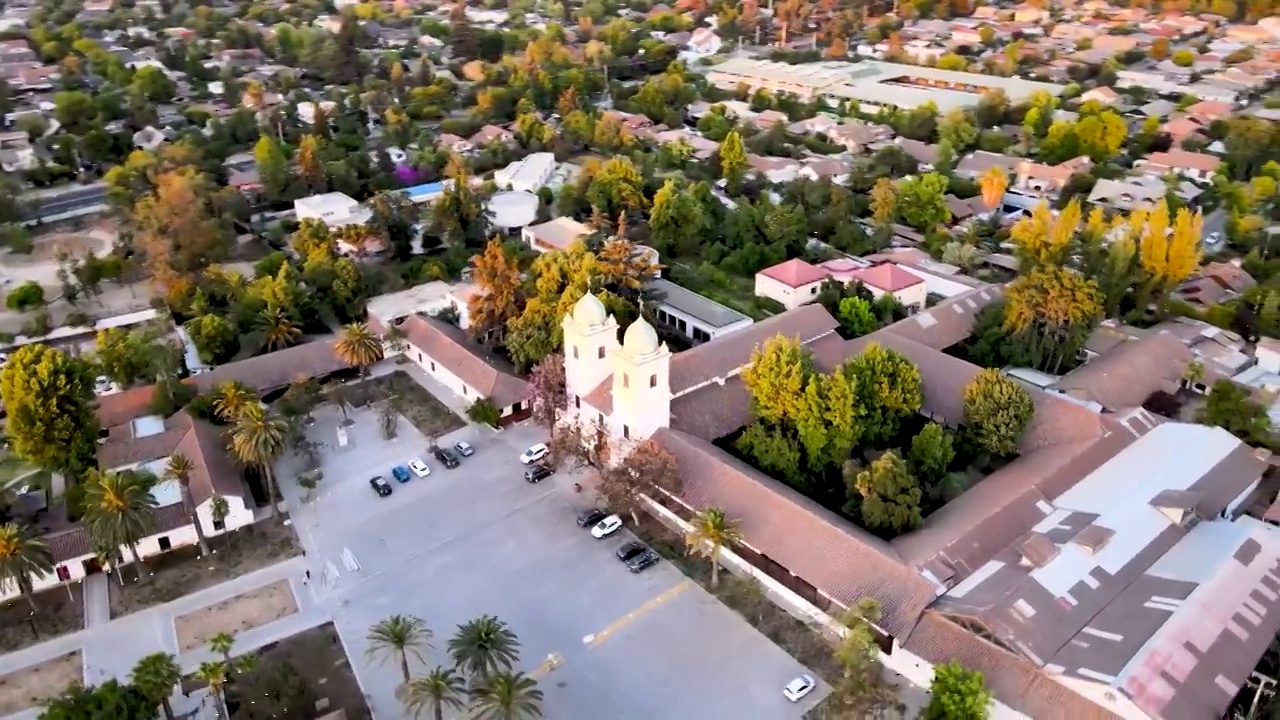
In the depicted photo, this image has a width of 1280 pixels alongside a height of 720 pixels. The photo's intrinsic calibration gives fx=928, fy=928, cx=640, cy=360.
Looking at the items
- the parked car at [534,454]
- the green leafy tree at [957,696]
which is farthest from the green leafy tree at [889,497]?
the parked car at [534,454]

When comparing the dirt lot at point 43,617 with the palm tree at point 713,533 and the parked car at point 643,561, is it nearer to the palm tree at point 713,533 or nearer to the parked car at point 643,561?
the parked car at point 643,561

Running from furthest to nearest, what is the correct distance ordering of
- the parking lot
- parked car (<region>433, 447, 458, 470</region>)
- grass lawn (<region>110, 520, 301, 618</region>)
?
parked car (<region>433, 447, 458, 470</region>) → grass lawn (<region>110, 520, 301, 618</region>) → the parking lot

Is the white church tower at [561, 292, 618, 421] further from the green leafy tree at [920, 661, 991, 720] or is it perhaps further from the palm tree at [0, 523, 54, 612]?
the palm tree at [0, 523, 54, 612]

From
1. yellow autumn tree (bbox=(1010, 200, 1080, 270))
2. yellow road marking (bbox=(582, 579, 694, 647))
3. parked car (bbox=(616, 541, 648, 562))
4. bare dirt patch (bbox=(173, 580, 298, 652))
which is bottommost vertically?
yellow road marking (bbox=(582, 579, 694, 647))

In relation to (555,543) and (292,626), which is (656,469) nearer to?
(555,543)

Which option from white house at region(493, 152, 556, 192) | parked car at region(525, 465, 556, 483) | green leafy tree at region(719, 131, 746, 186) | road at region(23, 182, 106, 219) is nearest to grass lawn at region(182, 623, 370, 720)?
parked car at region(525, 465, 556, 483)

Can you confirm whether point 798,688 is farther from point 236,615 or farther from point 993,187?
point 993,187

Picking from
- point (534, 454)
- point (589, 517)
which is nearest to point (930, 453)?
point (589, 517)
